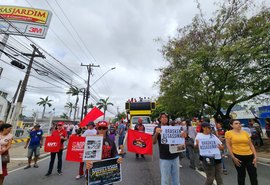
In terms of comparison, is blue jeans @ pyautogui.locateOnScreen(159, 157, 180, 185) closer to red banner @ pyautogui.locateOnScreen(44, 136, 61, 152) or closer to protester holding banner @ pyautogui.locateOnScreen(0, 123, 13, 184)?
protester holding banner @ pyautogui.locateOnScreen(0, 123, 13, 184)

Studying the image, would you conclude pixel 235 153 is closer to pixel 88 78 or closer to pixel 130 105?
pixel 130 105

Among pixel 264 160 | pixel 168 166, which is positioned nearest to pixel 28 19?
pixel 168 166

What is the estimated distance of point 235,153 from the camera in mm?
3986

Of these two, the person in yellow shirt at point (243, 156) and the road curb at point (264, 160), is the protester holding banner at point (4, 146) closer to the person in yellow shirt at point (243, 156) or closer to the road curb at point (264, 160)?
the person in yellow shirt at point (243, 156)

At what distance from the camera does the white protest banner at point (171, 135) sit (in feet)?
11.6

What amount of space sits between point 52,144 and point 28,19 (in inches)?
622

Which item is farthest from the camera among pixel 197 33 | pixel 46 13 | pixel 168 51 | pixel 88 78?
pixel 88 78

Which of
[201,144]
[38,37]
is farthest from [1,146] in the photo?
[38,37]

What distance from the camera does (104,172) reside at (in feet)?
10.2

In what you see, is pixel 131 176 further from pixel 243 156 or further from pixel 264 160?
pixel 264 160

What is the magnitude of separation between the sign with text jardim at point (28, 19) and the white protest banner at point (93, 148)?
1654 centimetres

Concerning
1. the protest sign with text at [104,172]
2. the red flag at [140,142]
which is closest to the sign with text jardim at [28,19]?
the red flag at [140,142]

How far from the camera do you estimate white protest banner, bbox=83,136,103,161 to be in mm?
3121

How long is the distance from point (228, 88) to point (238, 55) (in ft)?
6.89
